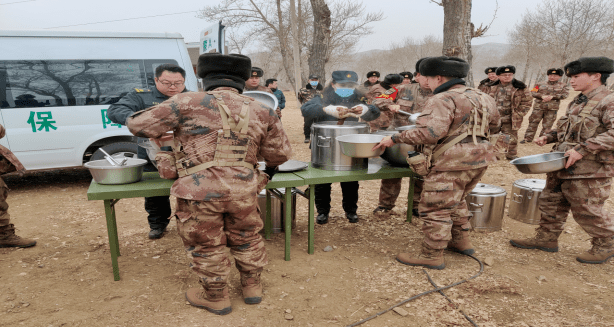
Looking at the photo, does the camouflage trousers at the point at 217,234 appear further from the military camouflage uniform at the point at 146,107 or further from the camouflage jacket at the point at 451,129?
the camouflage jacket at the point at 451,129

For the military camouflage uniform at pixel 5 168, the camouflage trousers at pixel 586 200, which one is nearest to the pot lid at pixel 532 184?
the camouflage trousers at pixel 586 200

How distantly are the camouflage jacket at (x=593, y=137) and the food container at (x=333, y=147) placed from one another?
191 centimetres

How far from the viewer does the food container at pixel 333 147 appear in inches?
144

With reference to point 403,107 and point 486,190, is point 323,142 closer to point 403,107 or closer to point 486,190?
point 486,190

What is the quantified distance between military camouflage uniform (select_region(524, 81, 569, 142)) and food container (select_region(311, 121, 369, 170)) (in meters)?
8.49

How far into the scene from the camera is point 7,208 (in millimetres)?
3807

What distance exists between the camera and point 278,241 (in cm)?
414

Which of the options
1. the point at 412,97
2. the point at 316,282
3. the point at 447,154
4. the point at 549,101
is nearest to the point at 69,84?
the point at 316,282

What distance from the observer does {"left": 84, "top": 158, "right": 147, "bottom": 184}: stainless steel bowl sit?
2.94 m

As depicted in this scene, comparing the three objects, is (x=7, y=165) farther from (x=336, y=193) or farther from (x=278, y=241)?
(x=336, y=193)

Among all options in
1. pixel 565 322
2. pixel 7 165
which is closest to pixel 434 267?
pixel 565 322

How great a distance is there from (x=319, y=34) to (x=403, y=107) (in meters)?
6.16

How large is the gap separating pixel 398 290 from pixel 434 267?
549mm

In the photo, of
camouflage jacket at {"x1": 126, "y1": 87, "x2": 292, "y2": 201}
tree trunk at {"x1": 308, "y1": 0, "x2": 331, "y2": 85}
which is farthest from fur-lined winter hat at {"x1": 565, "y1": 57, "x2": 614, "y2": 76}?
tree trunk at {"x1": 308, "y1": 0, "x2": 331, "y2": 85}
